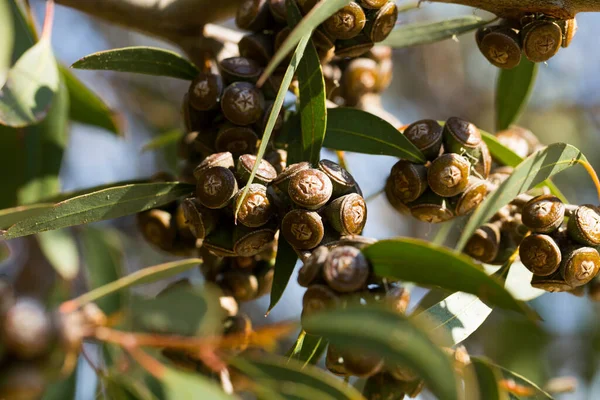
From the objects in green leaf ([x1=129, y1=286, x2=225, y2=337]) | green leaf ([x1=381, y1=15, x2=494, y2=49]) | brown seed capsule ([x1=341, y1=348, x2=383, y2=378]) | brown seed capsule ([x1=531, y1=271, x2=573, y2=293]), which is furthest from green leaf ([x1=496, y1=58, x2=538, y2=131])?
green leaf ([x1=129, y1=286, x2=225, y2=337])

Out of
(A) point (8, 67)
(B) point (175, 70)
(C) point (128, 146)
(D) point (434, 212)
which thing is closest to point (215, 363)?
(D) point (434, 212)

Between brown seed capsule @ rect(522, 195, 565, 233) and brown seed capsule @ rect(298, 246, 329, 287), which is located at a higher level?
brown seed capsule @ rect(522, 195, 565, 233)

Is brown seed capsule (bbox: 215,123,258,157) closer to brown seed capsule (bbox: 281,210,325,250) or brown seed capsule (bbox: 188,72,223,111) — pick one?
brown seed capsule (bbox: 188,72,223,111)

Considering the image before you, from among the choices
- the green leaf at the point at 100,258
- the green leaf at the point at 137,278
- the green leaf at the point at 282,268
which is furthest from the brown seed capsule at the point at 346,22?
the green leaf at the point at 100,258

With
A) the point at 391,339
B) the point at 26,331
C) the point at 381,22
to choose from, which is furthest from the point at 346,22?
the point at 26,331

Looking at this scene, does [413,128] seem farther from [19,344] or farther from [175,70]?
[19,344]

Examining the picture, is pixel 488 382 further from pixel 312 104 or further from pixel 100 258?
pixel 100 258

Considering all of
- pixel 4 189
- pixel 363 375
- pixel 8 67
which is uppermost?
pixel 8 67
